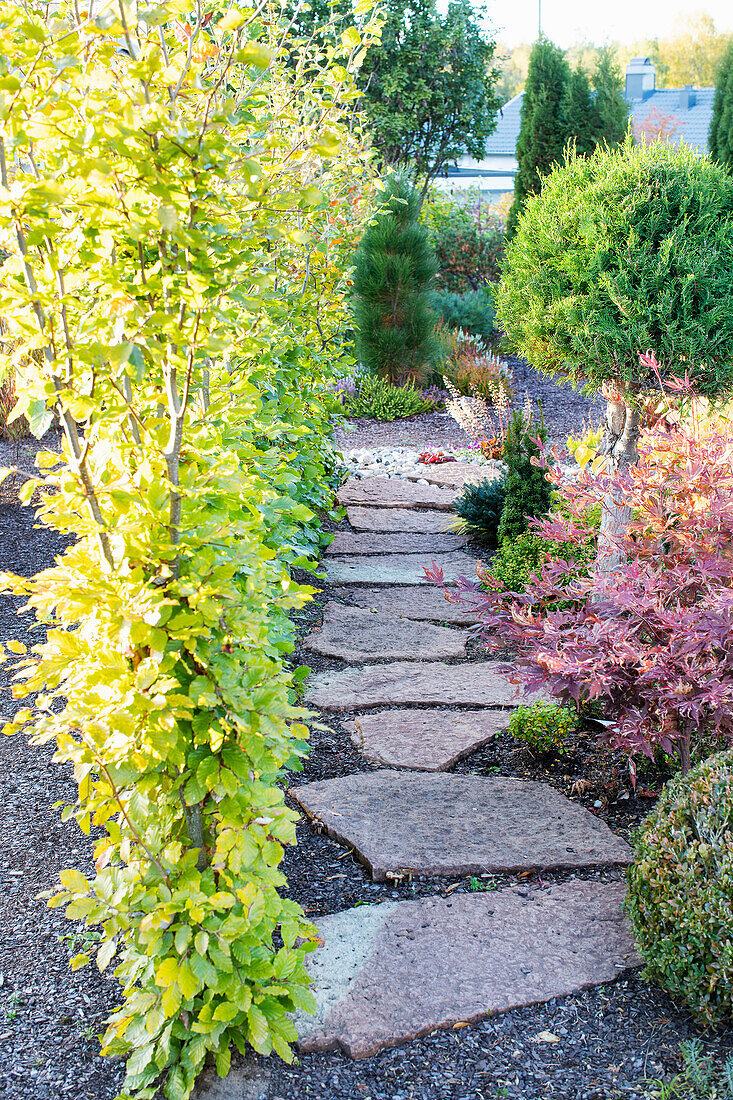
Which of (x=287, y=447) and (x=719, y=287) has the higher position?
(x=719, y=287)

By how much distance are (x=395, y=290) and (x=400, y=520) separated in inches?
184

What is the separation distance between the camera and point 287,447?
4.11 metres

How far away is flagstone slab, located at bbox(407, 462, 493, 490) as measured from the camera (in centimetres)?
698

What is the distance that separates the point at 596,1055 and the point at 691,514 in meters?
1.50

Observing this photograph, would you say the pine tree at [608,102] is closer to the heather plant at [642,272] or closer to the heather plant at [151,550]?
the heather plant at [642,272]

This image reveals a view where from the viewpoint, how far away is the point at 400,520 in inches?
243

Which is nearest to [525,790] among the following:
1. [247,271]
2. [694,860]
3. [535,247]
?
[694,860]

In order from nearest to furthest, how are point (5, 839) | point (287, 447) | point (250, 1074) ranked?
point (250, 1074), point (5, 839), point (287, 447)

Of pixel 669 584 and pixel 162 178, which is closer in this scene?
pixel 162 178

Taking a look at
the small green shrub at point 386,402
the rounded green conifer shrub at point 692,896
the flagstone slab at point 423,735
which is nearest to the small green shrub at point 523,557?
the flagstone slab at point 423,735

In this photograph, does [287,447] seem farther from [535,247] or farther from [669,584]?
[669,584]

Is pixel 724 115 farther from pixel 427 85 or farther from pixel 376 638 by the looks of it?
pixel 376 638

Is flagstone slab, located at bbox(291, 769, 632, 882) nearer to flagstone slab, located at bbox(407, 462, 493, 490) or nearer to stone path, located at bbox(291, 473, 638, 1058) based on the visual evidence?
stone path, located at bbox(291, 473, 638, 1058)

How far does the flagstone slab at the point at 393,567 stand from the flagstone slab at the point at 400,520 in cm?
53
